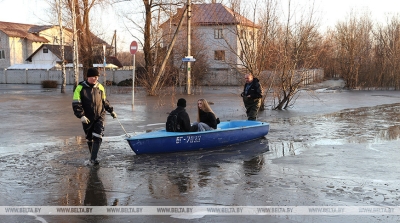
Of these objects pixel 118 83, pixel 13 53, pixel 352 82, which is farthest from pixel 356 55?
pixel 13 53

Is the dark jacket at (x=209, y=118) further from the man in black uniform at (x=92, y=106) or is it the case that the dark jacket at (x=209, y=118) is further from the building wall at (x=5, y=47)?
the building wall at (x=5, y=47)

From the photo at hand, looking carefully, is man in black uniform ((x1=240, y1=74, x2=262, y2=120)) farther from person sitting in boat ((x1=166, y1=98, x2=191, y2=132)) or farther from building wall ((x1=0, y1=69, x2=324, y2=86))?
building wall ((x1=0, y1=69, x2=324, y2=86))

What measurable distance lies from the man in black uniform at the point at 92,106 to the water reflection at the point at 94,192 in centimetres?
80

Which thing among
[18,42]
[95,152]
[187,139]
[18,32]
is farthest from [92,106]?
[18,42]

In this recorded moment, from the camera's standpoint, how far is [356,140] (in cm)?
1093

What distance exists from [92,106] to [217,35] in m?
13.5

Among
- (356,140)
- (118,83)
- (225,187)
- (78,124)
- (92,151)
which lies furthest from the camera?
(118,83)

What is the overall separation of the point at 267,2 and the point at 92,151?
35.1 ft

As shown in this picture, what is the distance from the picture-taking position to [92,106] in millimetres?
8008

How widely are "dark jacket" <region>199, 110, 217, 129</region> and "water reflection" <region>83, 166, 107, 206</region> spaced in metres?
3.33

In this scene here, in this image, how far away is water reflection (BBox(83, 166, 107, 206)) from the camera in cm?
585

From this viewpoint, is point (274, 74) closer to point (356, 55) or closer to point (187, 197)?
point (187, 197)

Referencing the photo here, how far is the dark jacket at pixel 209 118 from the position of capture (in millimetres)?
10055

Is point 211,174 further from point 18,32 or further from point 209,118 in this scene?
point 18,32
